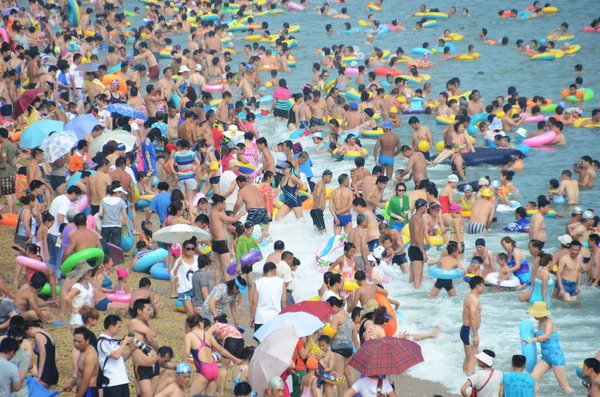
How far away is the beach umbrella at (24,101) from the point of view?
15547 millimetres

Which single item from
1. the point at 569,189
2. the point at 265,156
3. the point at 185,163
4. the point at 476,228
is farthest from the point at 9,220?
the point at 569,189

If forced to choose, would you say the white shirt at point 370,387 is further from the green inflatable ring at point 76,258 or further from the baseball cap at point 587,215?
the baseball cap at point 587,215

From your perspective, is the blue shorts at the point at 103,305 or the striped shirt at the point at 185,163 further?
the striped shirt at the point at 185,163

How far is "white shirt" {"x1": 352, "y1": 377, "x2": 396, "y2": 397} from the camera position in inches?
315

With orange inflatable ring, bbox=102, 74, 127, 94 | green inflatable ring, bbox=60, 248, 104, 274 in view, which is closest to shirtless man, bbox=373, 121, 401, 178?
orange inflatable ring, bbox=102, 74, 127, 94

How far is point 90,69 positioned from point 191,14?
14545 mm

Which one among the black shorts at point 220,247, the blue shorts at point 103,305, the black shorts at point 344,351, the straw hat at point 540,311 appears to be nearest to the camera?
the black shorts at point 344,351

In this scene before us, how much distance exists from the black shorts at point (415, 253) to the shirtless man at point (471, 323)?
91.2 inches

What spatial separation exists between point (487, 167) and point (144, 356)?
1177 cm

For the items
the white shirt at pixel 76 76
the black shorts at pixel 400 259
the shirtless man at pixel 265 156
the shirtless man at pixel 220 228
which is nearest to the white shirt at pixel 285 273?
the shirtless man at pixel 220 228

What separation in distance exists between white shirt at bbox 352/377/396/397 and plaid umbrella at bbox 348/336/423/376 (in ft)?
0.38

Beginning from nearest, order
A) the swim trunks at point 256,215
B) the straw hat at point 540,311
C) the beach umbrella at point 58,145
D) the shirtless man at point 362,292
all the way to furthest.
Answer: the straw hat at point 540,311, the shirtless man at point 362,292, the swim trunks at point 256,215, the beach umbrella at point 58,145

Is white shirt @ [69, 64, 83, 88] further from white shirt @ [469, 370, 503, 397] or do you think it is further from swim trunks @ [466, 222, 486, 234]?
white shirt @ [469, 370, 503, 397]

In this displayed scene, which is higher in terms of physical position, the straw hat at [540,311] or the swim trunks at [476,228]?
the straw hat at [540,311]
